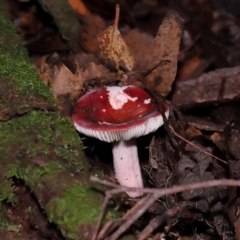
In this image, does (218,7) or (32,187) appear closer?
(32,187)

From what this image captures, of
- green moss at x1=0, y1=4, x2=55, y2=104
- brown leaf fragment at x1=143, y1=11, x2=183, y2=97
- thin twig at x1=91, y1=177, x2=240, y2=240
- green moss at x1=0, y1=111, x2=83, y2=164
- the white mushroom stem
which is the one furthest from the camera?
brown leaf fragment at x1=143, y1=11, x2=183, y2=97

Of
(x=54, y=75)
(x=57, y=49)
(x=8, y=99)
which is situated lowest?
(x=57, y=49)

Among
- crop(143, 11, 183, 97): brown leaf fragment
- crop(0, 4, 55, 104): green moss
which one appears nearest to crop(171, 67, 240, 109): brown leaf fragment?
crop(143, 11, 183, 97): brown leaf fragment

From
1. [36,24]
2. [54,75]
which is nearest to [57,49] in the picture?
[36,24]

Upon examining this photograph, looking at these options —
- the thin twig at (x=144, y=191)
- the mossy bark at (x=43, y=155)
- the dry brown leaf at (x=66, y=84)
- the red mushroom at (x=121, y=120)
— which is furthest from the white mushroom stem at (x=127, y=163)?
the thin twig at (x=144, y=191)

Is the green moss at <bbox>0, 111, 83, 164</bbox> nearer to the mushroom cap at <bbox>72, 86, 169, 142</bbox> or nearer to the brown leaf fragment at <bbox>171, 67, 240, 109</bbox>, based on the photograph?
the mushroom cap at <bbox>72, 86, 169, 142</bbox>

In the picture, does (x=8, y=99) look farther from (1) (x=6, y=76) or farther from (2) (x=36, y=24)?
(2) (x=36, y=24)
